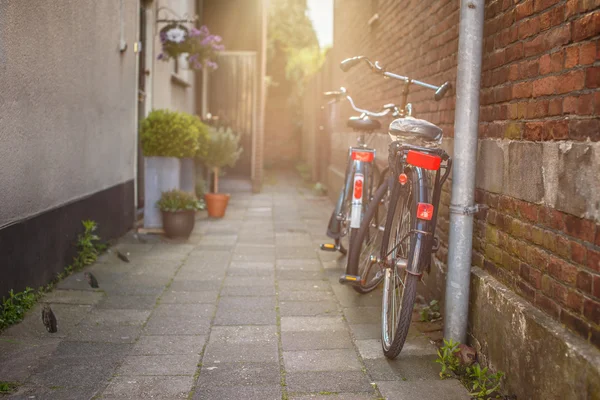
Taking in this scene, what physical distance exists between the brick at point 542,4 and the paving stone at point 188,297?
2834 mm

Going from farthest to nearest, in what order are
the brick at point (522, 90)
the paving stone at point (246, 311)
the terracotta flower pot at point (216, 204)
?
1. the terracotta flower pot at point (216, 204)
2. the paving stone at point (246, 311)
3. the brick at point (522, 90)

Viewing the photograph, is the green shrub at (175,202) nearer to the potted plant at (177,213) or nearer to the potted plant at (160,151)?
the potted plant at (177,213)

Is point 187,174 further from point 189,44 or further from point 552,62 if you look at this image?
point 552,62

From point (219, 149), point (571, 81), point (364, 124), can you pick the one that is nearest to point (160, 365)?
point (571, 81)

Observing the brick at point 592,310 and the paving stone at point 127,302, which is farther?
the paving stone at point 127,302

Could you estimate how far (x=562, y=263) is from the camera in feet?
8.02

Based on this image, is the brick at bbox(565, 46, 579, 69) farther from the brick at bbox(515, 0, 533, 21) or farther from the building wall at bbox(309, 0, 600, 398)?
the brick at bbox(515, 0, 533, 21)

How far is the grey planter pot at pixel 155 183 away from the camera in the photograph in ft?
23.4

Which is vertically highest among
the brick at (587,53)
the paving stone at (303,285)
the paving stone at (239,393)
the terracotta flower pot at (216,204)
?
the brick at (587,53)

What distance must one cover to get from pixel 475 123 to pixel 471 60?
326mm

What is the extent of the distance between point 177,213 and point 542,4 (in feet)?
15.9

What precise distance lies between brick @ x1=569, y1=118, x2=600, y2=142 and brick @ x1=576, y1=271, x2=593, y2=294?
48cm

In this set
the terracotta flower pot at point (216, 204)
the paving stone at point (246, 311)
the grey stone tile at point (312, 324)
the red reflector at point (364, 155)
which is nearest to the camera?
the grey stone tile at point (312, 324)

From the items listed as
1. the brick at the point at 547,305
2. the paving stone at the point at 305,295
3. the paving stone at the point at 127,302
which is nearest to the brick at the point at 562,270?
the brick at the point at 547,305
